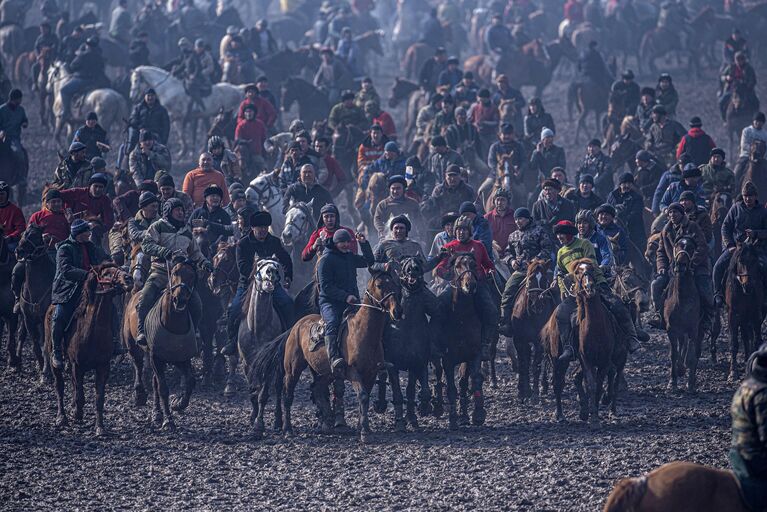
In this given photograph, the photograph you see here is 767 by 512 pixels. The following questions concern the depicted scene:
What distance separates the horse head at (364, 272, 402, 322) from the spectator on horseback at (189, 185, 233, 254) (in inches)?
171

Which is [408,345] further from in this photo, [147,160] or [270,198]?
[147,160]

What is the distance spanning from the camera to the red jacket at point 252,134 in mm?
28156

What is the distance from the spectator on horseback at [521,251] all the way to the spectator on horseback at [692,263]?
158cm

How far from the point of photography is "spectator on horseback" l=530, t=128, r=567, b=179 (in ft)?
85.4

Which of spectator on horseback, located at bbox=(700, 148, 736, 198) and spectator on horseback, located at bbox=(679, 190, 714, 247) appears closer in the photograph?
spectator on horseback, located at bbox=(679, 190, 714, 247)

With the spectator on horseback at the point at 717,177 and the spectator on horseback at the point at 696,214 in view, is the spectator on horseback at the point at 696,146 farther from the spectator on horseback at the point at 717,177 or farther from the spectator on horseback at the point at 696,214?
the spectator on horseback at the point at 696,214

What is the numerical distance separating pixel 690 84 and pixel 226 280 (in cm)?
2562

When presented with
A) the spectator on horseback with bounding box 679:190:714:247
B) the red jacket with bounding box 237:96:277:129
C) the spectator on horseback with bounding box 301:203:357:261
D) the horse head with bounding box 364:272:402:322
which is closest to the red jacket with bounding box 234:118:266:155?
the red jacket with bounding box 237:96:277:129

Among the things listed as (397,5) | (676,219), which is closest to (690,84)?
(397,5)

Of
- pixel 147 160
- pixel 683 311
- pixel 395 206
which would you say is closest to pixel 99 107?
pixel 147 160

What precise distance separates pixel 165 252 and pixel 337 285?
2468mm

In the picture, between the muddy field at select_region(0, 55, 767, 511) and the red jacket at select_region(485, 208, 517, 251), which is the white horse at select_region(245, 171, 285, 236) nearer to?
the red jacket at select_region(485, 208, 517, 251)

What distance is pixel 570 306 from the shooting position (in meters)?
17.5

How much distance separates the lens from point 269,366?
17422mm
